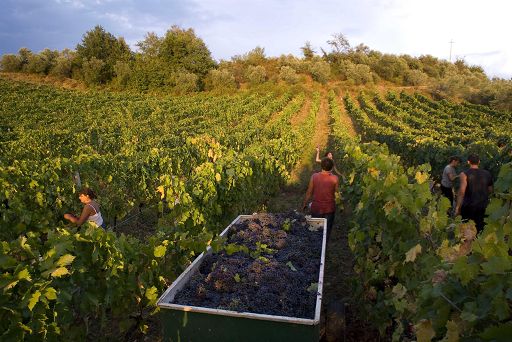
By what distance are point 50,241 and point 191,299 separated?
1430 millimetres

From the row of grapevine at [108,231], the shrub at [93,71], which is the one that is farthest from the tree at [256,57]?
the row of grapevine at [108,231]

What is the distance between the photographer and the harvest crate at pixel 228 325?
3221 millimetres

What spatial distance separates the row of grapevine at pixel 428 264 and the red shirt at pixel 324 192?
0.70 meters

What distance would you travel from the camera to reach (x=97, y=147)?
1833cm

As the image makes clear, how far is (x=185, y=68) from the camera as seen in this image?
2119 inches

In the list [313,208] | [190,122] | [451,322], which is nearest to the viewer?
[451,322]

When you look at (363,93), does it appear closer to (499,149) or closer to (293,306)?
(499,149)

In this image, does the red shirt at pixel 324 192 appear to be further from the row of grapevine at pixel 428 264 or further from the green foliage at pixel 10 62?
the green foliage at pixel 10 62

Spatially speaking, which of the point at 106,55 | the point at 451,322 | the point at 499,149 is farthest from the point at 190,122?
the point at 106,55

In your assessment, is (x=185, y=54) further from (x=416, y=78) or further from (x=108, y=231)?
(x=108, y=231)

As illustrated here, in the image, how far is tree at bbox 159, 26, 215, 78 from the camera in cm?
5381

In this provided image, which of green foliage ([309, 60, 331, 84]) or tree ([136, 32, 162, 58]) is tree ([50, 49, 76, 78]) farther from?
green foliage ([309, 60, 331, 84])

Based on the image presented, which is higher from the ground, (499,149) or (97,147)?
(499,149)

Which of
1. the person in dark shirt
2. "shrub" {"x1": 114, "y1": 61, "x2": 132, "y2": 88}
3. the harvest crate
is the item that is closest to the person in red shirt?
the person in dark shirt
